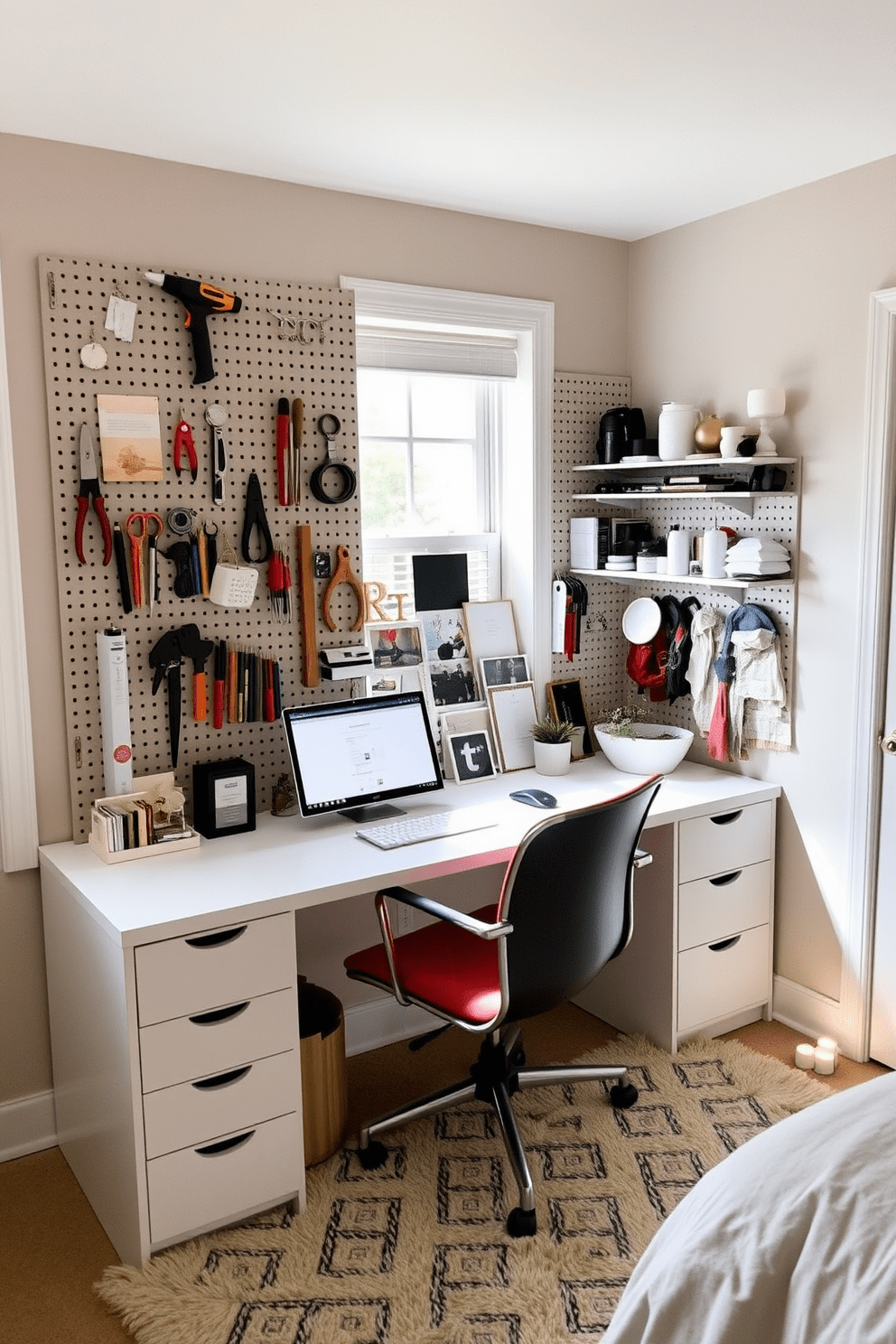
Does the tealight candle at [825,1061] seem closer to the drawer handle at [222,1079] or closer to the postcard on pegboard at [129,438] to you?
the drawer handle at [222,1079]

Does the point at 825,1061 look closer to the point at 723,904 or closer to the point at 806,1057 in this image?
the point at 806,1057

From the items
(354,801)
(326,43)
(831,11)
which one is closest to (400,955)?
(354,801)

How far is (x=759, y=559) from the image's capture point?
2.88m

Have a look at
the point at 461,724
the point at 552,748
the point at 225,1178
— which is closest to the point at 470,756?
the point at 461,724

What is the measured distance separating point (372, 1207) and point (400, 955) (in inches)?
21.5

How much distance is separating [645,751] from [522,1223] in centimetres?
139

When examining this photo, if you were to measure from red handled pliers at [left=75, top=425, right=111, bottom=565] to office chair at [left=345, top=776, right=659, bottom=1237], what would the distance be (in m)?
1.10

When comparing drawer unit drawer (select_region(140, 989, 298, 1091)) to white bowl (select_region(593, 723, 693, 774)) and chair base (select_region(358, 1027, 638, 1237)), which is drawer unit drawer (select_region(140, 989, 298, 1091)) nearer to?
chair base (select_region(358, 1027, 638, 1237))

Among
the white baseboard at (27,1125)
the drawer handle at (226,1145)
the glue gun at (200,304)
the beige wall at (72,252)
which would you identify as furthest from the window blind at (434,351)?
the white baseboard at (27,1125)

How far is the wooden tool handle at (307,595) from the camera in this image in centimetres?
284

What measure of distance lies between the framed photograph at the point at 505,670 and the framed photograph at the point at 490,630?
0.02 meters

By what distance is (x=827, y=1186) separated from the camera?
1.25 meters

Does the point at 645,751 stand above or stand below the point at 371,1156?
above

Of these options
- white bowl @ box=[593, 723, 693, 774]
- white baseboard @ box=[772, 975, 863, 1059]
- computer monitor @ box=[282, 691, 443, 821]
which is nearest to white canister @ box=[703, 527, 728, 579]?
white bowl @ box=[593, 723, 693, 774]
